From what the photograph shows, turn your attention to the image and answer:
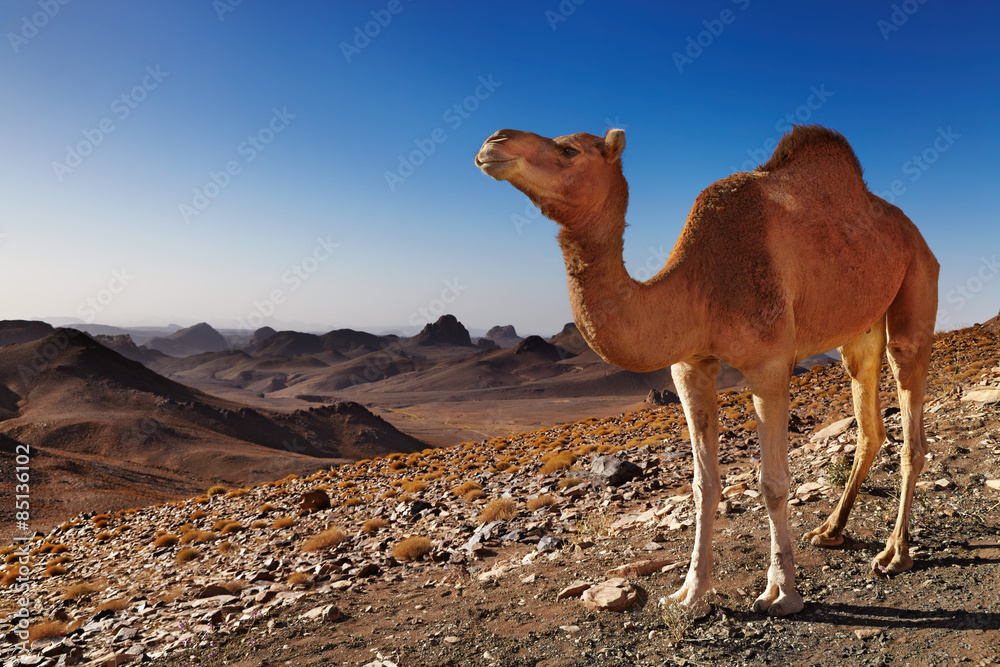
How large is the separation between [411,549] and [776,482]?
5.60 m

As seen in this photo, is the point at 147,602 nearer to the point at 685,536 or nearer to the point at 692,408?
the point at 685,536

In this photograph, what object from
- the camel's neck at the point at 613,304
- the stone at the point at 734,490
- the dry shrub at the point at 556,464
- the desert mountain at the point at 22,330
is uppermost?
the desert mountain at the point at 22,330

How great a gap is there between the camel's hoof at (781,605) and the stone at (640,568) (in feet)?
4.06

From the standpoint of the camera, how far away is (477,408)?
117m

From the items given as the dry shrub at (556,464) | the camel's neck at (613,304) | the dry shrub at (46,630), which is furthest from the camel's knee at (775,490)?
the dry shrub at (46,630)

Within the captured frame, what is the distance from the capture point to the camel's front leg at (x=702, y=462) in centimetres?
446

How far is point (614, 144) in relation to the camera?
12.0 ft

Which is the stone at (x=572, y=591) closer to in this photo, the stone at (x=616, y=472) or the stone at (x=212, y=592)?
the stone at (x=616, y=472)

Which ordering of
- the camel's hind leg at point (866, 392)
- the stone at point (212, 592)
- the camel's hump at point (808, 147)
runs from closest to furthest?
the camel's hump at point (808, 147) → the camel's hind leg at point (866, 392) → the stone at point (212, 592)

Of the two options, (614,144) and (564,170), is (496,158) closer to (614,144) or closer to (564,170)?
(564,170)

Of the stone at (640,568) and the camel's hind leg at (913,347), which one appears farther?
the stone at (640,568)

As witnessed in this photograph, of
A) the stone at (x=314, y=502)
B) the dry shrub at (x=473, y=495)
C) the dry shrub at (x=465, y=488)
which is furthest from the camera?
the stone at (x=314, y=502)

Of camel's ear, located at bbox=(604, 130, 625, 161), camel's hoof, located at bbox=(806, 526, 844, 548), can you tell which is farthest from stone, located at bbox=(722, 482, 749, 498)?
camel's ear, located at bbox=(604, 130, 625, 161)

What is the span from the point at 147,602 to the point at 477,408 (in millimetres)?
109050
